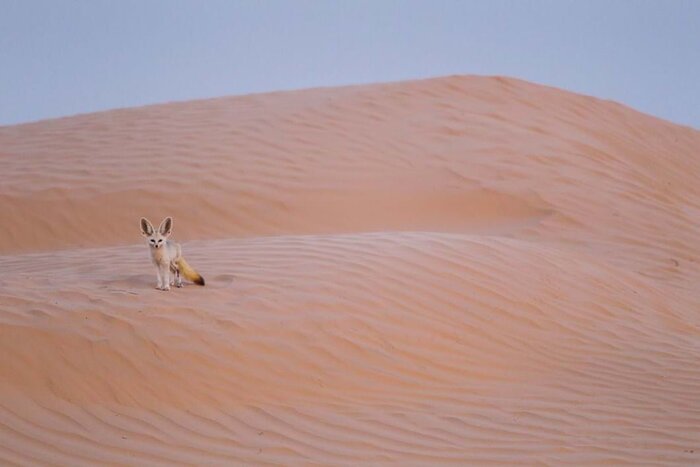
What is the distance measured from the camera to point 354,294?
7699 millimetres

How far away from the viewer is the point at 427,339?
729cm

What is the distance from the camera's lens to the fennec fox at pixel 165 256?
7.09 meters

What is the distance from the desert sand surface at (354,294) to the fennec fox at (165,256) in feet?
0.42

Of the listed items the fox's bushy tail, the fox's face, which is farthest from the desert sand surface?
the fox's face

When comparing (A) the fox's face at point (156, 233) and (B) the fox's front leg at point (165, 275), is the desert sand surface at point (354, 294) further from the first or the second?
(A) the fox's face at point (156, 233)

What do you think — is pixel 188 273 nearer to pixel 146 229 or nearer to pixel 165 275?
pixel 165 275

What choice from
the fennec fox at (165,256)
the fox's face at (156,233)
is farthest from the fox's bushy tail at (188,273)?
the fox's face at (156,233)

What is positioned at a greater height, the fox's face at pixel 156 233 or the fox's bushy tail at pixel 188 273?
the fox's face at pixel 156 233

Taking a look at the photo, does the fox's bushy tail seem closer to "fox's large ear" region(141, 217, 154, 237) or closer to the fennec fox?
the fennec fox

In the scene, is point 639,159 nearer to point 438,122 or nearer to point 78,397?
point 438,122

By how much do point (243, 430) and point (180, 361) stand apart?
860mm

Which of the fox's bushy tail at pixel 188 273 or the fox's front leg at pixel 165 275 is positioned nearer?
the fox's front leg at pixel 165 275

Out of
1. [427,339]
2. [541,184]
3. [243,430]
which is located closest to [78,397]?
[243,430]

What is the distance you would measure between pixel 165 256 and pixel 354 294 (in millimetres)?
1504
